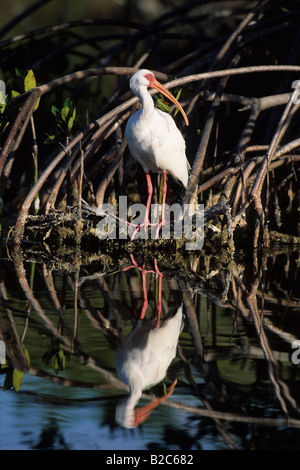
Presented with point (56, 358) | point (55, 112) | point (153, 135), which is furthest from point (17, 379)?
point (55, 112)

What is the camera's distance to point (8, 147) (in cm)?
702

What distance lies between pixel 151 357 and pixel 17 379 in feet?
2.20

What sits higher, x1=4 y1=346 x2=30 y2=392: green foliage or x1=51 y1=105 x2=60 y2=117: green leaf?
x1=51 y1=105 x2=60 y2=117: green leaf

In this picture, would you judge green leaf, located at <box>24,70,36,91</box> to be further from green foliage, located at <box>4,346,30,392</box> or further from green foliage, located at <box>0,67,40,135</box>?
green foliage, located at <box>4,346,30,392</box>

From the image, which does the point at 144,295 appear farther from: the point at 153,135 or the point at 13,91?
the point at 13,91

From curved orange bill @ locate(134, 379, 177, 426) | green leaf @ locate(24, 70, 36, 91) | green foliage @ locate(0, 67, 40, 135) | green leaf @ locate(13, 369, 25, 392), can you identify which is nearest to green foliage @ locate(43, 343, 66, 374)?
green leaf @ locate(13, 369, 25, 392)

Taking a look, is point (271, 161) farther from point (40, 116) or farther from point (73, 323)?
point (40, 116)

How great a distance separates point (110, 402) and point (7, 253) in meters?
3.93

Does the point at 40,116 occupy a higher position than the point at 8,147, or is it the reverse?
the point at 40,116

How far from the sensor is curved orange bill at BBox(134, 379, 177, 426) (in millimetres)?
2928

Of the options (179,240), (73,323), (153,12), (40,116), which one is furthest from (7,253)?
(153,12)

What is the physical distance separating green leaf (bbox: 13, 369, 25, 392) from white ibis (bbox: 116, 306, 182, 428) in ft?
1.48

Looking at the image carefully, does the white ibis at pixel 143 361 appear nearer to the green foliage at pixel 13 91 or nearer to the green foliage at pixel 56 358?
the green foliage at pixel 56 358

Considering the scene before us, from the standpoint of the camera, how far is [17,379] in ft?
11.0
